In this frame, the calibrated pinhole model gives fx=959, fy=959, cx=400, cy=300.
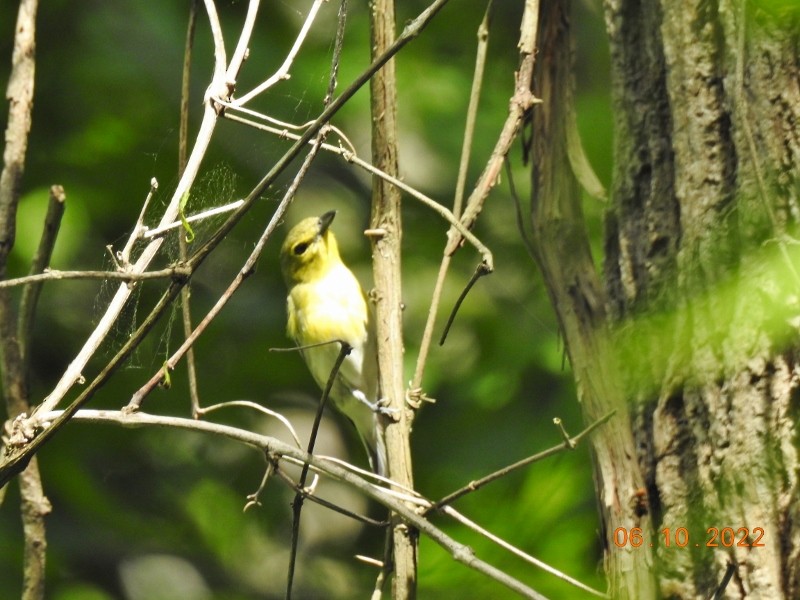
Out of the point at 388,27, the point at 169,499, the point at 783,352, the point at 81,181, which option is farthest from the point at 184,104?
the point at 169,499

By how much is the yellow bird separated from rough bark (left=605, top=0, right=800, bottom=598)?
1.57 m

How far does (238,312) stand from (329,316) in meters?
0.83

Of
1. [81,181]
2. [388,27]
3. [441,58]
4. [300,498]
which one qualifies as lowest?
[300,498]

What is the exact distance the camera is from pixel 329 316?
377 centimetres

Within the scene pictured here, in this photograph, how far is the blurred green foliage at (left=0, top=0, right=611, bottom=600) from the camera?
3826mm

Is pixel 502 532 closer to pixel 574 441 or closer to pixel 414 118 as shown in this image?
pixel 574 441

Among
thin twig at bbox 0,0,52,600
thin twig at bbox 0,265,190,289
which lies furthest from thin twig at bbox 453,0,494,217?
thin twig at bbox 0,0,52,600

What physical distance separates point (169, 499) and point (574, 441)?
3.42m

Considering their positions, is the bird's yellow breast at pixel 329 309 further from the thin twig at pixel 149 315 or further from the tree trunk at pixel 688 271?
the thin twig at pixel 149 315

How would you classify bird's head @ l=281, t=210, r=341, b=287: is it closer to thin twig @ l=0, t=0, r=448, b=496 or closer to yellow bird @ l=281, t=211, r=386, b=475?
yellow bird @ l=281, t=211, r=386, b=475

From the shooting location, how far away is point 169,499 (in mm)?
4762

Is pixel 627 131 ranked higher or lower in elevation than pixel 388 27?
lower

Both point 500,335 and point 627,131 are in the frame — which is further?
point 500,335

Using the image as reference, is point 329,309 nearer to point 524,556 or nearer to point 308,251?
point 308,251
